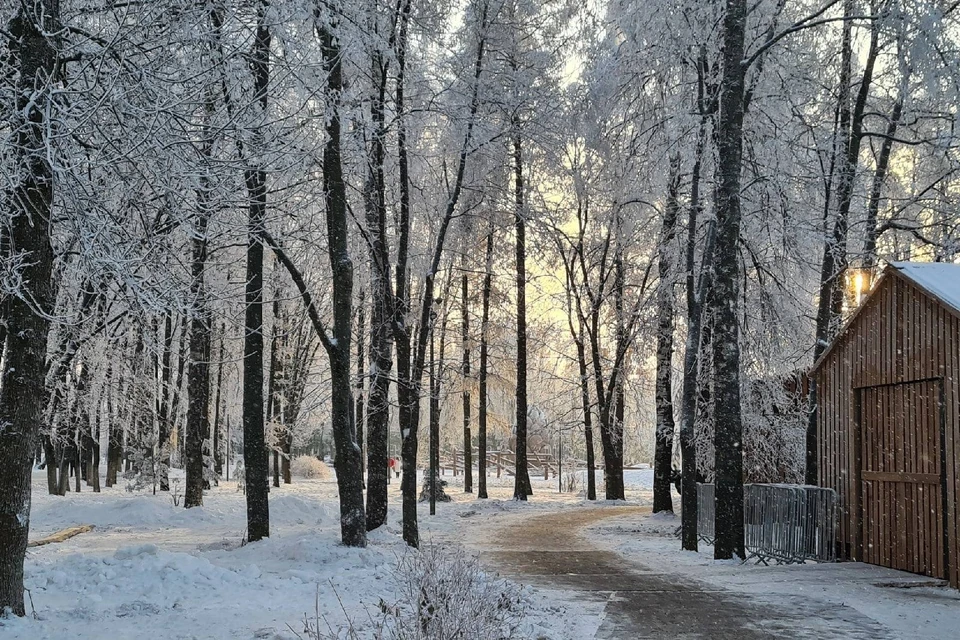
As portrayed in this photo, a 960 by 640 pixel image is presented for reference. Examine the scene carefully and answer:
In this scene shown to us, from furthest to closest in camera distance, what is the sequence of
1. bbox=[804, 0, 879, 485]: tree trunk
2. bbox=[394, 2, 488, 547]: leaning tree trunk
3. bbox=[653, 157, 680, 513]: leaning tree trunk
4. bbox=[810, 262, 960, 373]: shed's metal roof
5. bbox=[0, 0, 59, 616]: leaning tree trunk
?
bbox=[653, 157, 680, 513]: leaning tree trunk → bbox=[804, 0, 879, 485]: tree trunk → bbox=[394, 2, 488, 547]: leaning tree trunk → bbox=[810, 262, 960, 373]: shed's metal roof → bbox=[0, 0, 59, 616]: leaning tree trunk

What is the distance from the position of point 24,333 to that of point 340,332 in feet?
18.7

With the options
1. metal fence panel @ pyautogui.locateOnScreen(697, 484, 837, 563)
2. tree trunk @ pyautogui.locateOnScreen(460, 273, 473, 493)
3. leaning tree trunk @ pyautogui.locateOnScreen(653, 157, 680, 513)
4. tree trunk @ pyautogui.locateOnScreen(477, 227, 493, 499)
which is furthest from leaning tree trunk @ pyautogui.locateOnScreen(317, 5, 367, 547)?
tree trunk @ pyautogui.locateOnScreen(460, 273, 473, 493)

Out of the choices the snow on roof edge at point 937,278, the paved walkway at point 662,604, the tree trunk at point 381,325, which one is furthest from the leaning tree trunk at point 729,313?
the tree trunk at point 381,325

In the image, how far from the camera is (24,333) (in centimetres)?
717

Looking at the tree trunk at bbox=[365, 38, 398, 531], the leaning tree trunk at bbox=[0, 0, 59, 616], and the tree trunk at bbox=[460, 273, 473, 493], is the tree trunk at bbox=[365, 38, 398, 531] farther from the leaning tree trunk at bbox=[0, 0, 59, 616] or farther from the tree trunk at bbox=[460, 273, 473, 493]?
the tree trunk at bbox=[460, 273, 473, 493]

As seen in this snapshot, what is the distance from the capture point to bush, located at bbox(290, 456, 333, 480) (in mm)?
45281

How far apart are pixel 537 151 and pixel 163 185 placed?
14403 mm

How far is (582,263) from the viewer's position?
29.4 meters

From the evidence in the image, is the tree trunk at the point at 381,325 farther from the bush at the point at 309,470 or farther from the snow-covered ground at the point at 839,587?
the bush at the point at 309,470

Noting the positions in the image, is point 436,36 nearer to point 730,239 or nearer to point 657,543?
point 730,239

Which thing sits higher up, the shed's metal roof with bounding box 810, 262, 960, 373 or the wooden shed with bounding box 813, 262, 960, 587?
the shed's metal roof with bounding box 810, 262, 960, 373

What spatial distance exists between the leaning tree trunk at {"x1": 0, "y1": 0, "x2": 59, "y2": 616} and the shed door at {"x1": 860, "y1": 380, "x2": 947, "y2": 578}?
10288 millimetres

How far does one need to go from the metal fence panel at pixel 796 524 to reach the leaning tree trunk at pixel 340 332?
6.30m

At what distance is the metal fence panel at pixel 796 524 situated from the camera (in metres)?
13.0
